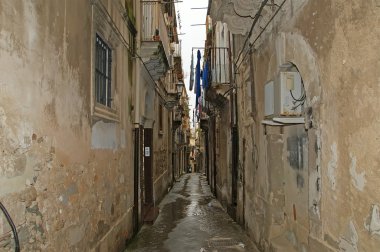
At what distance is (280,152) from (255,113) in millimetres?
1829

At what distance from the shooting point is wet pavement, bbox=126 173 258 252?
7531 millimetres

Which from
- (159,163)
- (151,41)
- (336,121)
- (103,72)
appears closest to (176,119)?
(159,163)

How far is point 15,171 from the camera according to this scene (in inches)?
117

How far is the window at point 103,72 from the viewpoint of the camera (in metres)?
5.98

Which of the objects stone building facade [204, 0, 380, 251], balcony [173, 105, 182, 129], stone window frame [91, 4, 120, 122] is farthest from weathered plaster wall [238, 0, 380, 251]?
balcony [173, 105, 182, 129]

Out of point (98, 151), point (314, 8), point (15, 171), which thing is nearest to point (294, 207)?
point (314, 8)

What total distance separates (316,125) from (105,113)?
11.3 ft

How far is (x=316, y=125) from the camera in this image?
3.93 m

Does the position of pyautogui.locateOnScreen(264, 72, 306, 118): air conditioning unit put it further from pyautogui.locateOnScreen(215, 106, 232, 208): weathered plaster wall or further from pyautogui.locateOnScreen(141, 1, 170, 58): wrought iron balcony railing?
pyautogui.locateOnScreen(215, 106, 232, 208): weathered plaster wall

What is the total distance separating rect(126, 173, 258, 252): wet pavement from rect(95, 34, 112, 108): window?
10.4ft

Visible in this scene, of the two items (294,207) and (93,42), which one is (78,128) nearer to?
(93,42)

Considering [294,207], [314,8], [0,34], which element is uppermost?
[314,8]

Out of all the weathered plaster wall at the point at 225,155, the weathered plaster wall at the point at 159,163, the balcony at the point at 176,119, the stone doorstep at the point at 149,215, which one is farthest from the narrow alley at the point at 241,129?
the balcony at the point at 176,119

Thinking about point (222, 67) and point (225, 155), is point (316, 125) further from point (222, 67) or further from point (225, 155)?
point (225, 155)
